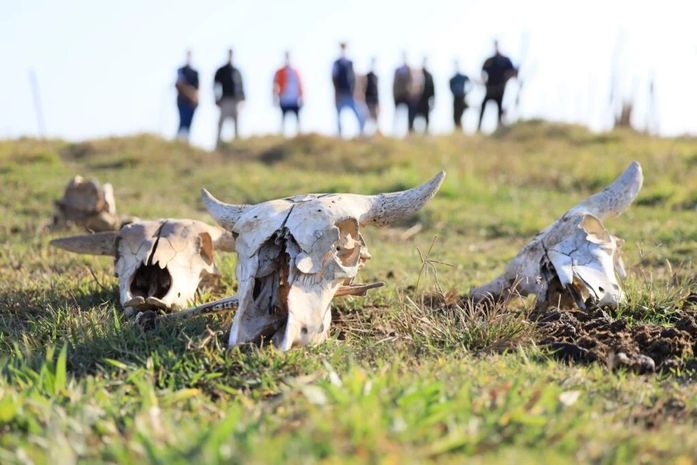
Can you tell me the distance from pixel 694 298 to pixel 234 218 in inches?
116

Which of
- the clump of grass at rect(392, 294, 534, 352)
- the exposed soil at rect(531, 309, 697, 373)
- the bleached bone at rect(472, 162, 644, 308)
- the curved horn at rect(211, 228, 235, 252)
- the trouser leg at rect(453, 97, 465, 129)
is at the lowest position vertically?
the exposed soil at rect(531, 309, 697, 373)

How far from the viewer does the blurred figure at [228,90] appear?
1697cm

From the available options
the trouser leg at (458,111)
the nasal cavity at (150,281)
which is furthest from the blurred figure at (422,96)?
the nasal cavity at (150,281)

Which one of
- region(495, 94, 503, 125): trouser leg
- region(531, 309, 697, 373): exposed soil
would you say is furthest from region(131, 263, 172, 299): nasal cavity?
region(495, 94, 503, 125): trouser leg

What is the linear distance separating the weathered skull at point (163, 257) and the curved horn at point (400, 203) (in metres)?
1.26

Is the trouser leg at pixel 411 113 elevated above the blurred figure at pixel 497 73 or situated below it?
below

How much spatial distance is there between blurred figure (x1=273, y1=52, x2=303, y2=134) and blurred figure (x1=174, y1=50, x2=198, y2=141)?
1.64 metres

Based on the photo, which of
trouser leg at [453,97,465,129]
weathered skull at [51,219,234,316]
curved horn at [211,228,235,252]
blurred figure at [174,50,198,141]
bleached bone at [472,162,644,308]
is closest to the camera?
bleached bone at [472,162,644,308]

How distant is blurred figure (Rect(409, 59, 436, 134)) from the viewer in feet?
60.0

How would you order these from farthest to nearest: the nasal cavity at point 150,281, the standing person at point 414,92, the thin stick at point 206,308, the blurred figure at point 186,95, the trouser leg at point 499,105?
the trouser leg at point 499,105 → the standing person at point 414,92 → the blurred figure at point 186,95 → the nasal cavity at point 150,281 → the thin stick at point 206,308

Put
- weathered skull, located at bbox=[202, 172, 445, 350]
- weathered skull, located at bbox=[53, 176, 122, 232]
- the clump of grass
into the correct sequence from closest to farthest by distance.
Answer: weathered skull, located at bbox=[202, 172, 445, 350] → the clump of grass → weathered skull, located at bbox=[53, 176, 122, 232]

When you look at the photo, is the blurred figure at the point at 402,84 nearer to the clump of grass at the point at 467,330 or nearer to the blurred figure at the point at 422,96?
the blurred figure at the point at 422,96

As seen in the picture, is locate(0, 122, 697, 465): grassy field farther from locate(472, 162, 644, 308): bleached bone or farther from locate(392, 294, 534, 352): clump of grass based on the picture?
locate(472, 162, 644, 308): bleached bone

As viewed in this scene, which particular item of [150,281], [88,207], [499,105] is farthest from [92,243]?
[499,105]
